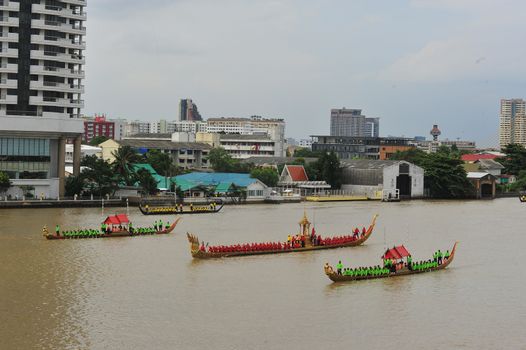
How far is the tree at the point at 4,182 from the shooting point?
2202 inches

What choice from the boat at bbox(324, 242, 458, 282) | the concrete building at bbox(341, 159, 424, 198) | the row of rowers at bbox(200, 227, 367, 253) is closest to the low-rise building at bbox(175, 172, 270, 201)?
the concrete building at bbox(341, 159, 424, 198)

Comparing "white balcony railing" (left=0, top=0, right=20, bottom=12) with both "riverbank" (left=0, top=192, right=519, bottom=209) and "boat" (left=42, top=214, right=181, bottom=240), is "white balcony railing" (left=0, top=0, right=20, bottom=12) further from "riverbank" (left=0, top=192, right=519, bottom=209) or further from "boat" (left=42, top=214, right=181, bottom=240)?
"boat" (left=42, top=214, right=181, bottom=240)

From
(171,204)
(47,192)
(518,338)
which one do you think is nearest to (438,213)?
(171,204)

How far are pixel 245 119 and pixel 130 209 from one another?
132334mm

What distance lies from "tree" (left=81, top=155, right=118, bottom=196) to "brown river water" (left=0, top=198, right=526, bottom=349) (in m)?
14.0

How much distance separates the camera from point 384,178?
77.2 m

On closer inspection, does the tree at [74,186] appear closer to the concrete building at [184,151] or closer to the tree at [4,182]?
the tree at [4,182]

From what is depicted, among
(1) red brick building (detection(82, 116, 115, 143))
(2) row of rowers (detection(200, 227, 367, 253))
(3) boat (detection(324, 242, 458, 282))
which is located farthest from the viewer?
(1) red brick building (detection(82, 116, 115, 143))

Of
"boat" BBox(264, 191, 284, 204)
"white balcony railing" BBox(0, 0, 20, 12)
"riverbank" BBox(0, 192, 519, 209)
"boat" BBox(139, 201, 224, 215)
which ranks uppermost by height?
"white balcony railing" BBox(0, 0, 20, 12)

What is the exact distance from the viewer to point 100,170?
60375mm

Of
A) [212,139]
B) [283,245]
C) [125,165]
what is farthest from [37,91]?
[212,139]

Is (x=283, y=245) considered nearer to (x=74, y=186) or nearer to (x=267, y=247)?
(x=267, y=247)

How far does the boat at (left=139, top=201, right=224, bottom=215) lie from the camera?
2184 inches

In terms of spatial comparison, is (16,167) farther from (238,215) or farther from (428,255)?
(428,255)
